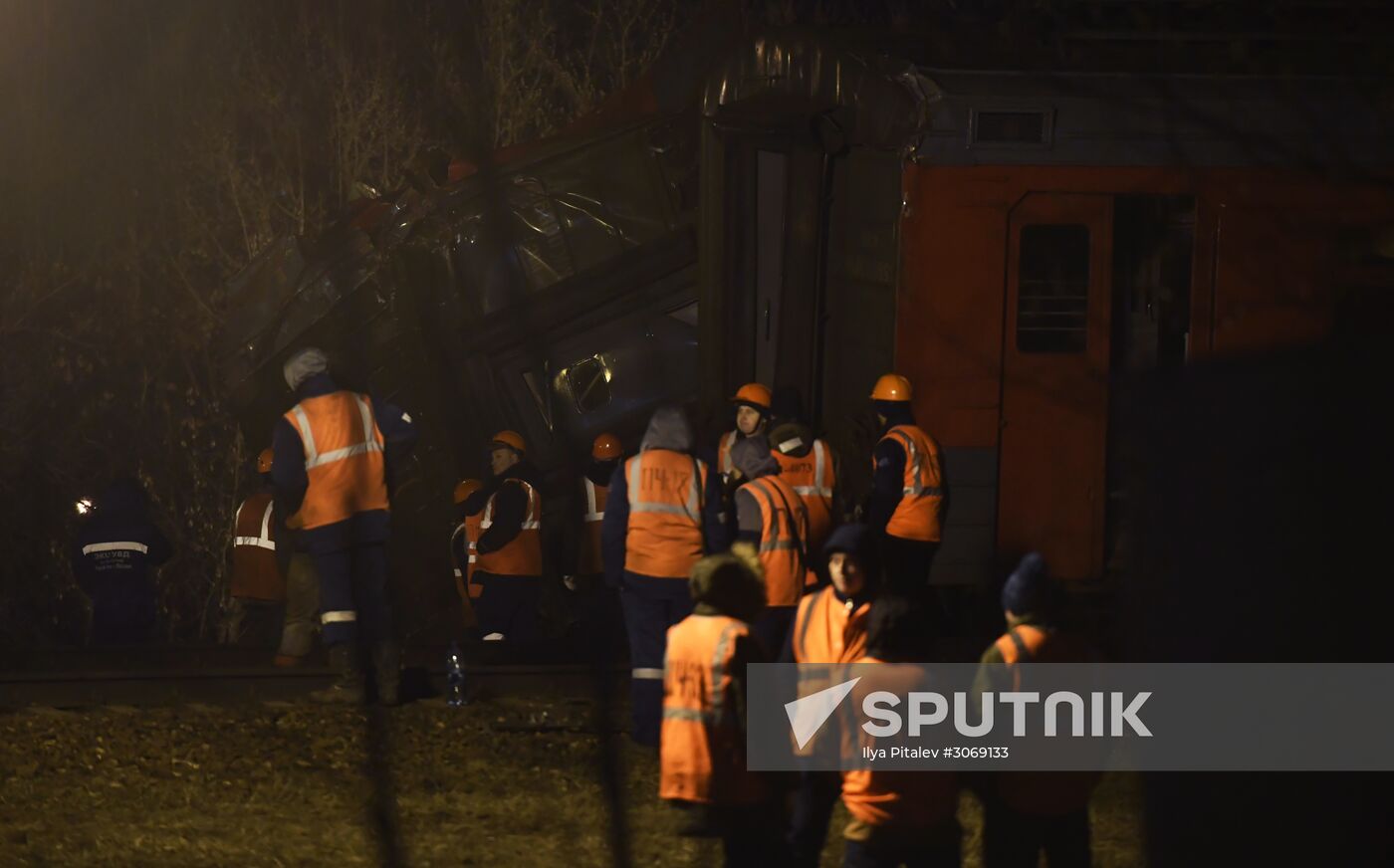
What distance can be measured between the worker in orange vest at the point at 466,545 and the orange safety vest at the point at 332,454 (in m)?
2.25

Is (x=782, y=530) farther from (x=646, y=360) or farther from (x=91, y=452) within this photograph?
(x=91, y=452)

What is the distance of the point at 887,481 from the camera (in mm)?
9320

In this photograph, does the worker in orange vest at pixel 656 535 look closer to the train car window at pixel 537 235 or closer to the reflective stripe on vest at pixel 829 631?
the reflective stripe on vest at pixel 829 631

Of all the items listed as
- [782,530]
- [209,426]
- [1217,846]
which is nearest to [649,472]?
[782,530]

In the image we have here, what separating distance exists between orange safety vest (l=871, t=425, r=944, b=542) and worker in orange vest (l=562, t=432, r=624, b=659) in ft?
8.14

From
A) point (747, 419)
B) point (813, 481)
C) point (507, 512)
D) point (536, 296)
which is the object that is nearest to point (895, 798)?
point (813, 481)

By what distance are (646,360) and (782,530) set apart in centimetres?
417

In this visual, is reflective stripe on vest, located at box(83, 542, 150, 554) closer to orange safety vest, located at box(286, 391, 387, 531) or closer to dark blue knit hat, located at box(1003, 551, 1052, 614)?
orange safety vest, located at box(286, 391, 387, 531)

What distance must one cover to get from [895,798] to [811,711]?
571 millimetres

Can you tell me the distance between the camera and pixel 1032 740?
234 inches

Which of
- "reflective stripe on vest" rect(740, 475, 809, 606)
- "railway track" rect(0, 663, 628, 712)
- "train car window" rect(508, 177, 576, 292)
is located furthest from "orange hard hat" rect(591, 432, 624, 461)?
"reflective stripe on vest" rect(740, 475, 809, 606)

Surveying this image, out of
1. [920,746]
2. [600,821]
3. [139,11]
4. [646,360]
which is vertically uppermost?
[139,11]

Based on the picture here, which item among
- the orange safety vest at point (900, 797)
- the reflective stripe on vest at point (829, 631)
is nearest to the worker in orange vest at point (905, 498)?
the reflective stripe on vest at point (829, 631)

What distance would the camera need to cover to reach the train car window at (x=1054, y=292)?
33.9ft
